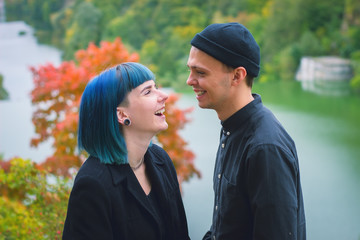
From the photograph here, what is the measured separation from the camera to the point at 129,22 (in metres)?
9.46

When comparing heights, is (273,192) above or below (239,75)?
below

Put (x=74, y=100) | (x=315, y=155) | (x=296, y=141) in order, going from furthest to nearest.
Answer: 1. (x=296, y=141)
2. (x=315, y=155)
3. (x=74, y=100)

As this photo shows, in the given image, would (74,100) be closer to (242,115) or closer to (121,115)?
(121,115)

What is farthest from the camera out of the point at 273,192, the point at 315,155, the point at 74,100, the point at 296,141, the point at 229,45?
the point at 296,141

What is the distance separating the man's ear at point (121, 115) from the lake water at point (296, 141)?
5.70 metres

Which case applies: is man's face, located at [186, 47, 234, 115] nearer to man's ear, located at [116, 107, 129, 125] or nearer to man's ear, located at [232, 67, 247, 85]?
man's ear, located at [232, 67, 247, 85]

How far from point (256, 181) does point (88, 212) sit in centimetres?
48

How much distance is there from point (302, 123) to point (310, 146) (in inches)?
24.1

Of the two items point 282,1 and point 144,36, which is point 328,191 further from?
point 144,36

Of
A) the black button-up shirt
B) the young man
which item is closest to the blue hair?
the young man

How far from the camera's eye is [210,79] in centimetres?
122

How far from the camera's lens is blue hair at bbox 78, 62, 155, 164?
1236mm

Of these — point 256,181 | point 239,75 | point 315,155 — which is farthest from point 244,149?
point 315,155

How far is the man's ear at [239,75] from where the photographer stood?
1200 millimetres
